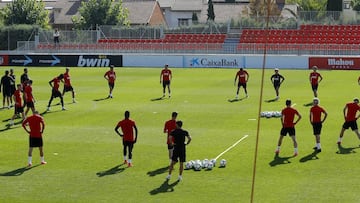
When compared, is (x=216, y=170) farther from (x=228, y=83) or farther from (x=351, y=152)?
(x=228, y=83)

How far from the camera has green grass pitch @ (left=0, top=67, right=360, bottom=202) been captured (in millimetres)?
17500

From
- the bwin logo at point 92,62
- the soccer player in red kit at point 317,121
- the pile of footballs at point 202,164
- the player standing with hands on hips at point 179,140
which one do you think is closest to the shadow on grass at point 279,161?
the soccer player in red kit at point 317,121

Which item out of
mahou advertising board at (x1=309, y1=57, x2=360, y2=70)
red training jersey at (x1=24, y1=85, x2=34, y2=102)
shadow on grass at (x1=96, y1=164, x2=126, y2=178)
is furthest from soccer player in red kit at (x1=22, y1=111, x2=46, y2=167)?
mahou advertising board at (x1=309, y1=57, x2=360, y2=70)

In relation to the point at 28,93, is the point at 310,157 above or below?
below

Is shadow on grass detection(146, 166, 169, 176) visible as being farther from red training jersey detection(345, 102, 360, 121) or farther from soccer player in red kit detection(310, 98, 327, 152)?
red training jersey detection(345, 102, 360, 121)

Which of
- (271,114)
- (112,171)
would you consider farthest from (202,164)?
(271,114)

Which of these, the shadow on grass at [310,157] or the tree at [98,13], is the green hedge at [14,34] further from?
the shadow on grass at [310,157]

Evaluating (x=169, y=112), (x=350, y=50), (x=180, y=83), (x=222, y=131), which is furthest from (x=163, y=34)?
(x=222, y=131)

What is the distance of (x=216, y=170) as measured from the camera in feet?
65.3

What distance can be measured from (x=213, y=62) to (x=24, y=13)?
34.0 m

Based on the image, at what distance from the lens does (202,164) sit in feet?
66.0

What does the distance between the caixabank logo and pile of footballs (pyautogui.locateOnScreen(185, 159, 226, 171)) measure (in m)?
36.6

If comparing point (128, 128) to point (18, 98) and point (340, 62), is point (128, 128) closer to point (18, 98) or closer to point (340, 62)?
point (18, 98)

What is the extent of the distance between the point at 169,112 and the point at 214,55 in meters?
26.4
